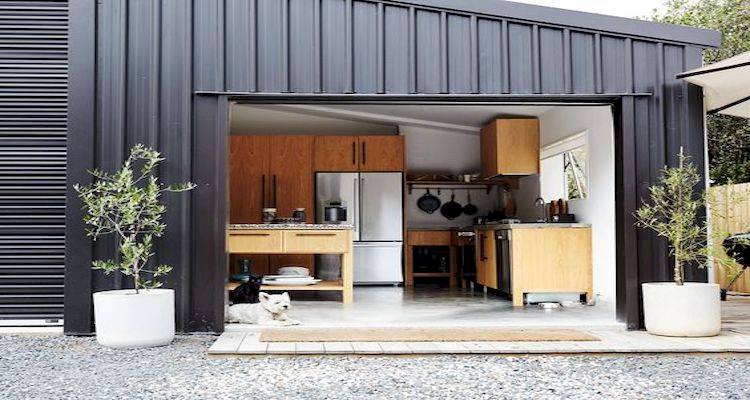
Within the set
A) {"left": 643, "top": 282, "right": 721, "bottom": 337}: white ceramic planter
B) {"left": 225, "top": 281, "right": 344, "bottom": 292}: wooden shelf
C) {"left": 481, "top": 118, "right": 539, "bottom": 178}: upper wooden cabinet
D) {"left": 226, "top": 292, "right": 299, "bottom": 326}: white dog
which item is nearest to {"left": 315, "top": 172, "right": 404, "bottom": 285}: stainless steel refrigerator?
{"left": 481, "top": 118, "right": 539, "bottom": 178}: upper wooden cabinet

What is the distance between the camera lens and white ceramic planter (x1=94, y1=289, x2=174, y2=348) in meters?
5.11

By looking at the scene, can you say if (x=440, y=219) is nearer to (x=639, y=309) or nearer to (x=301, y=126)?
(x=301, y=126)

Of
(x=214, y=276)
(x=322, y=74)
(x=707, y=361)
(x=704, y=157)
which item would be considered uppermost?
(x=322, y=74)

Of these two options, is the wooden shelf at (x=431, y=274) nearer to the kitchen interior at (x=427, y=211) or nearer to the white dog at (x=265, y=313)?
the kitchen interior at (x=427, y=211)

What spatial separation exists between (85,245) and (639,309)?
381 centimetres

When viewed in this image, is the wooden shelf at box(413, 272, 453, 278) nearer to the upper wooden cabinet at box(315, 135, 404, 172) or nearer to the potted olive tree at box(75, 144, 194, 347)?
the upper wooden cabinet at box(315, 135, 404, 172)

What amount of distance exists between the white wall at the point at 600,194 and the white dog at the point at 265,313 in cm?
301

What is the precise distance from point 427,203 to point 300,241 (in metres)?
3.80

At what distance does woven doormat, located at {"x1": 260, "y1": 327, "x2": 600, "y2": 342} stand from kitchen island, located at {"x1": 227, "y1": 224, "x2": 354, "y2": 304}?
2.03 metres

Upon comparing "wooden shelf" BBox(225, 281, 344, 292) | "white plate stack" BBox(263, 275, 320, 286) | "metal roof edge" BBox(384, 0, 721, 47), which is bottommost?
"wooden shelf" BBox(225, 281, 344, 292)

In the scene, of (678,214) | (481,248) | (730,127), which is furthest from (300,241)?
(730,127)

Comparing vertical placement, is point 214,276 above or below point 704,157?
below

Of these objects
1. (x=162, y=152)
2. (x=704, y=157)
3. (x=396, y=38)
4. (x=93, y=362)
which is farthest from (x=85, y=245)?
(x=704, y=157)

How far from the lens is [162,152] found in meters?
5.65
